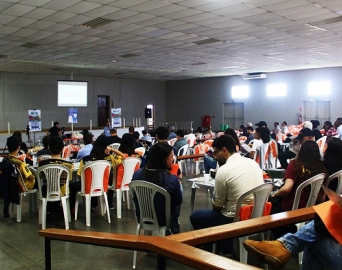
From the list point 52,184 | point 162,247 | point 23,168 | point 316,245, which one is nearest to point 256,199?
point 316,245

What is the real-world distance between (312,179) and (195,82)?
17.1 m

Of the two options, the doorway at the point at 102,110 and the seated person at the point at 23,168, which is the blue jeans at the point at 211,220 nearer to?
the seated person at the point at 23,168

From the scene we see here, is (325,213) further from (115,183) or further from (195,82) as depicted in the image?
(195,82)

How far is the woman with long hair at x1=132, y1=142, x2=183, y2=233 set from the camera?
336 centimetres

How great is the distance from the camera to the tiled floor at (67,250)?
3.54 metres

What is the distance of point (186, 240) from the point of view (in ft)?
5.37

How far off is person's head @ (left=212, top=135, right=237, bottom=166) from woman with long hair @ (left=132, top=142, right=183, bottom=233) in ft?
1.49

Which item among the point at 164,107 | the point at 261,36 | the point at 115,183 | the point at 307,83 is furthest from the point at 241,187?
the point at 164,107

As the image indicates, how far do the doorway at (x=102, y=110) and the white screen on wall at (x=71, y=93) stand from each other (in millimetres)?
4811

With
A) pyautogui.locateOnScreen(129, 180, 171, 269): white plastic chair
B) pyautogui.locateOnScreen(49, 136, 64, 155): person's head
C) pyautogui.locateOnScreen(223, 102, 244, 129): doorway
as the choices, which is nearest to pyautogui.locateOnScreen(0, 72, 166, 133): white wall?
pyautogui.locateOnScreen(223, 102, 244, 129): doorway

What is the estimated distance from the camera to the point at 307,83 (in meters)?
15.5

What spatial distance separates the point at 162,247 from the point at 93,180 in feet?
11.4

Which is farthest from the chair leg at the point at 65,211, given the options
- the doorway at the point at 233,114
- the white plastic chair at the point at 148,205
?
the doorway at the point at 233,114

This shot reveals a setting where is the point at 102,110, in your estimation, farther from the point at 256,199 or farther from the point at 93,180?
the point at 256,199
